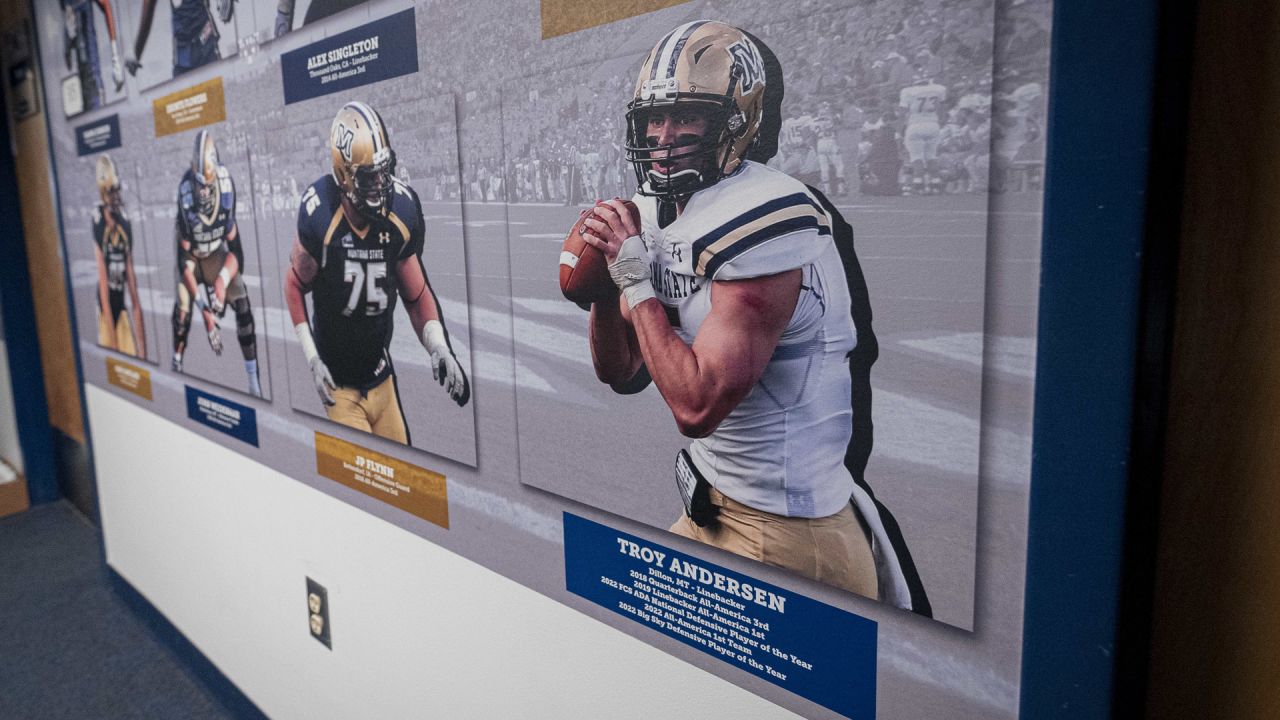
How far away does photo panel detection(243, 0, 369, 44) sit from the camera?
1539mm

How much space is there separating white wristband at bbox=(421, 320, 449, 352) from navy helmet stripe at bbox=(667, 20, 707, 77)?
2.18 ft

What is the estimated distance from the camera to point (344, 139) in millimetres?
1549

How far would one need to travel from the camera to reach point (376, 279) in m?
1.54

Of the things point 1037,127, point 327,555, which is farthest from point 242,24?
point 1037,127

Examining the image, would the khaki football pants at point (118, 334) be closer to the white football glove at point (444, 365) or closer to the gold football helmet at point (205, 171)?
the gold football helmet at point (205, 171)

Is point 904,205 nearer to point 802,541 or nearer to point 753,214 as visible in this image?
point 753,214

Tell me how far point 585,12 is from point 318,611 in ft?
5.07

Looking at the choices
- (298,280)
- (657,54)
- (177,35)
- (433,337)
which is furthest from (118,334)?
(657,54)

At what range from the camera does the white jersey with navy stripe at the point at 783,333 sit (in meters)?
0.89

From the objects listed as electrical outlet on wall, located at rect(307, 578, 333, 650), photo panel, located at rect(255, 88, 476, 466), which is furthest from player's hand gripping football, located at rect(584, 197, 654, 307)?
electrical outlet on wall, located at rect(307, 578, 333, 650)

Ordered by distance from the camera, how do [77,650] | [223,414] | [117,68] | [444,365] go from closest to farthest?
[444,365], [223,414], [117,68], [77,650]

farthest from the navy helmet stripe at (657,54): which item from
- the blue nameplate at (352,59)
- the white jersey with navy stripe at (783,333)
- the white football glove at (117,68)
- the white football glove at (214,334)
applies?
the white football glove at (117,68)

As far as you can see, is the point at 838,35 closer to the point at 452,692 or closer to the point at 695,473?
the point at 695,473

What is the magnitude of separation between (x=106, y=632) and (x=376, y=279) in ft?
7.75
